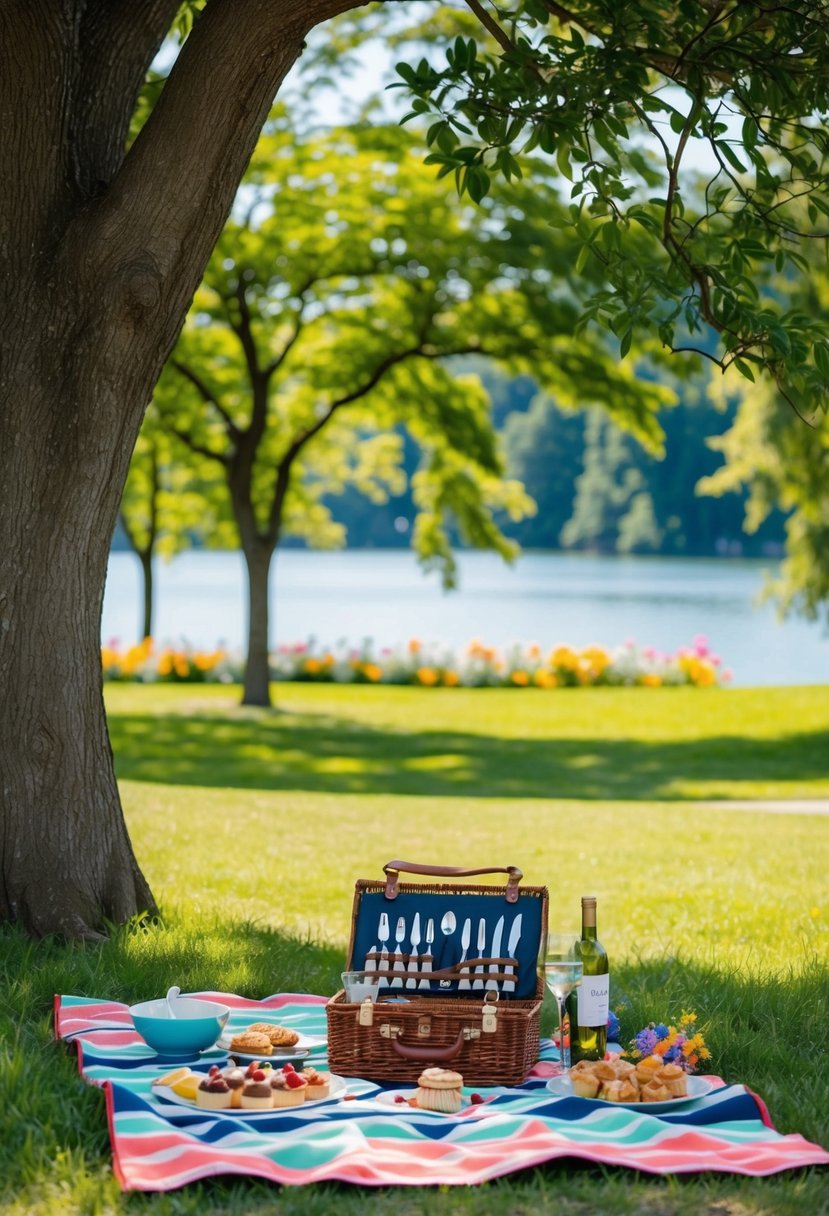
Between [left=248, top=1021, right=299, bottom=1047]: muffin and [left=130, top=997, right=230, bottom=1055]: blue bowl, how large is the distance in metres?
0.13

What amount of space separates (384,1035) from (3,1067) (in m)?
1.01

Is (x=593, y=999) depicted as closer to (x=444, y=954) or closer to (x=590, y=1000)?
(x=590, y=1000)

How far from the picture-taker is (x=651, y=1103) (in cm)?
362

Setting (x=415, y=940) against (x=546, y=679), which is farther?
(x=546, y=679)

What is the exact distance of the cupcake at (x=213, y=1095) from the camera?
3.54m

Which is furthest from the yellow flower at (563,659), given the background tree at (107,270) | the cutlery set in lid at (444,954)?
the cutlery set in lid at (444,954)

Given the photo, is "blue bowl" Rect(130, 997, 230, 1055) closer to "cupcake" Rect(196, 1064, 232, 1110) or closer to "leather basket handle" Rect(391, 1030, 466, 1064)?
"cupcake" Rect(196, 1064, 232, 1110)

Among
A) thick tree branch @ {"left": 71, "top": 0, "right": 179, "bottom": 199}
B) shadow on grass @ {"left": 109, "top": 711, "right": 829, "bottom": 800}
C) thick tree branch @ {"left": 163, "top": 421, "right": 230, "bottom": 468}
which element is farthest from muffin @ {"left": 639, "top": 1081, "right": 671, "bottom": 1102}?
thick tree branch @ {"left": 163, "top": 421, "right": 230, "bottom": 468}

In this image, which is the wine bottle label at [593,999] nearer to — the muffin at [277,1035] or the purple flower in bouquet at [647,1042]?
the purple flower in bouquet at [647,1042]

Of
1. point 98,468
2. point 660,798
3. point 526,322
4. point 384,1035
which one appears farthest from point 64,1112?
point 526,322

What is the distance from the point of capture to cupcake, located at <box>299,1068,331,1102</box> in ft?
12.1

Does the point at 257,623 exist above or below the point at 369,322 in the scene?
below

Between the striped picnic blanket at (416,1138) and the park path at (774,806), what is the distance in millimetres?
7412

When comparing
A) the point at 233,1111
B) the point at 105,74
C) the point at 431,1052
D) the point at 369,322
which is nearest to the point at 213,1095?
the point at 233,1111
